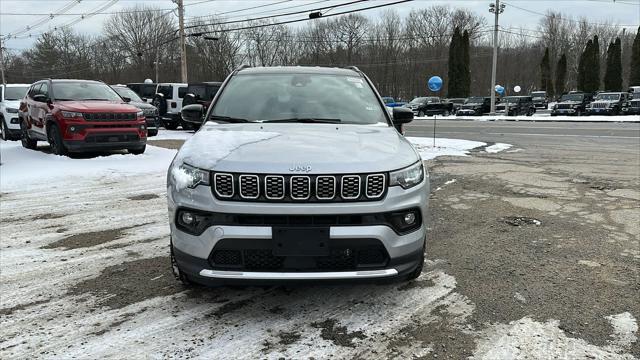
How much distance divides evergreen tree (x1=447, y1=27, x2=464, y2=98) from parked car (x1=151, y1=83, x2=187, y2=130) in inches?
1479

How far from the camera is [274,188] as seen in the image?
306 centimetres

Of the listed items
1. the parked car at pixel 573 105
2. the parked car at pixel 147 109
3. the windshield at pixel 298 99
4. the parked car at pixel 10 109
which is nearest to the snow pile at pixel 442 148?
the windshield at pixel 298 99

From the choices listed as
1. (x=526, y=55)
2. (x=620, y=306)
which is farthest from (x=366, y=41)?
(x=620, y=306)

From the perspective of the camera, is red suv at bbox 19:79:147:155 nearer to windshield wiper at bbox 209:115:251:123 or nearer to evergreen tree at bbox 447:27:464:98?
windshield wiper at bbox 209:115:251:123

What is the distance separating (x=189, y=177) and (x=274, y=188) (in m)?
0.61

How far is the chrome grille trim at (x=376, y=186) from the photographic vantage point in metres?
3.12

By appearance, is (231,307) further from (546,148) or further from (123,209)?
(546,148)

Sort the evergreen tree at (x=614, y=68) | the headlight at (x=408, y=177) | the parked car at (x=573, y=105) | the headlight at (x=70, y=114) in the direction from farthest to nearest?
the evergreen tree at (x=614, y=68) → the parked car at (x=573, y=105) → the headlight at (x=70, y=114) → the headlight at (x=408, y=177)

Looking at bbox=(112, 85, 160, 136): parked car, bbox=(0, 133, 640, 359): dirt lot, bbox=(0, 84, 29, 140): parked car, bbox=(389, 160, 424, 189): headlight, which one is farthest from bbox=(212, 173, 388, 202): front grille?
bbox=(0, 84, 29, 140): parked car

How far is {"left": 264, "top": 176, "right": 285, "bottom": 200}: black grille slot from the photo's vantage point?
3055 mm

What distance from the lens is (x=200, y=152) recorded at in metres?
3.44

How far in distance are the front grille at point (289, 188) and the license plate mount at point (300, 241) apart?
7.4 inches

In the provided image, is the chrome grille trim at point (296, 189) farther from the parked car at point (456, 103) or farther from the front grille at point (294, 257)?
the parked car at point (456, 103)

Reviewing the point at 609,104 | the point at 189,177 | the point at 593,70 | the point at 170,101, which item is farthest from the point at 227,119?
the point at 593,70
